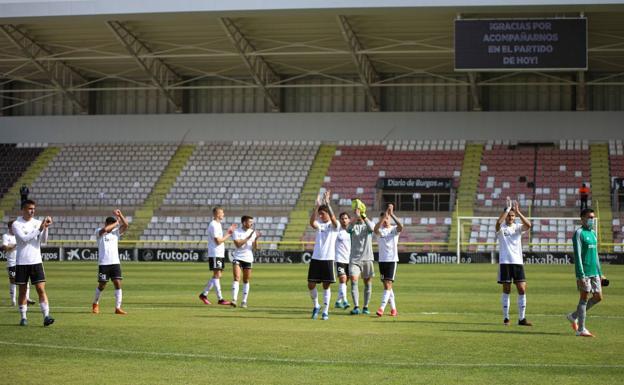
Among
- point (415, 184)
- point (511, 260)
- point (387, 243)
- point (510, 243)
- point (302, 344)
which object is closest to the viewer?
point (302, 344)

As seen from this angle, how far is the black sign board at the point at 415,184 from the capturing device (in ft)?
181

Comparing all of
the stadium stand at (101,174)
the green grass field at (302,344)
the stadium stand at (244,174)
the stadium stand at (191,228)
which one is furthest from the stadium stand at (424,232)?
the green grass field at (302,344)

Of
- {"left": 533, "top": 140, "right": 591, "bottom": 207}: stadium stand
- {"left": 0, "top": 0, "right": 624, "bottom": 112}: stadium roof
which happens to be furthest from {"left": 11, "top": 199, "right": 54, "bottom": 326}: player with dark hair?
{"left": 533, "top": 140, "right": 591, "bottom": 207}: stadium stand

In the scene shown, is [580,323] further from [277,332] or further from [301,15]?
[301,15]

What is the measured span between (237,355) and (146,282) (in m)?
17.9

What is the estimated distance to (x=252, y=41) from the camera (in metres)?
53.4

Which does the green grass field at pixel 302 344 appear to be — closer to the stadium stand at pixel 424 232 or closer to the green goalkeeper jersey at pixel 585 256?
the green goalkeeper jersey at pixel 585 256

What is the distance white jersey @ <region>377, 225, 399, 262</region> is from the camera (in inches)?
800

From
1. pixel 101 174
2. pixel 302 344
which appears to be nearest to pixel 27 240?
pixel 302 344

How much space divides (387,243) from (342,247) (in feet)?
3.52

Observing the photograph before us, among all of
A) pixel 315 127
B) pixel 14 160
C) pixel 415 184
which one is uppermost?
pixel 315 127

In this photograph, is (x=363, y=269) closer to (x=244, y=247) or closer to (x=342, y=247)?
(x=342, y=247)

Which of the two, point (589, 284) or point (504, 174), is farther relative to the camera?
point (504, 174)

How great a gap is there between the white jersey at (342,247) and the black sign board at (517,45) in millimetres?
23190
